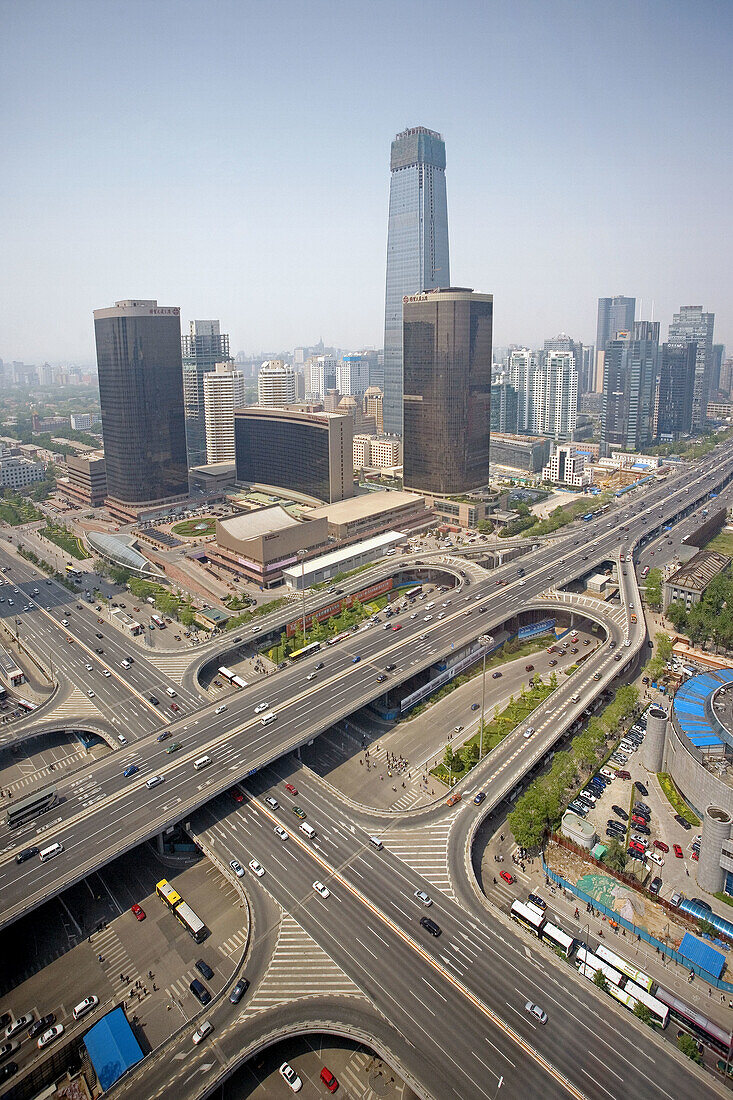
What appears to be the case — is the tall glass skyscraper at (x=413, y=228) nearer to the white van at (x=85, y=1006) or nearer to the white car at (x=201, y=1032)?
the white van at (x=85, y=1006)

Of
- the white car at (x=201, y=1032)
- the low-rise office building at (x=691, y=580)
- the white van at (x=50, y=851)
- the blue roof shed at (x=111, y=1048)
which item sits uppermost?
the low-rise office building at (x=691, y=580)

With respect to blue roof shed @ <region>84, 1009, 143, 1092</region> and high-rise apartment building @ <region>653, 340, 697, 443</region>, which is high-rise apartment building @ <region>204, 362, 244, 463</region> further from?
blue roof shed @ <region>84, 1009, 143, 1092</region>

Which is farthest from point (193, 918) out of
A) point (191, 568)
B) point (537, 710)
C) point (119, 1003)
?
point (191, 568)

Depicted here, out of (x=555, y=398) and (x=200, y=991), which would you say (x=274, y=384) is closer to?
(x=555, y=398)

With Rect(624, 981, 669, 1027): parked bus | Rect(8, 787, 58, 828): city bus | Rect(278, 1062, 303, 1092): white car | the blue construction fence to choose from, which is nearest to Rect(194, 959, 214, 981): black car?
Rect(278, 1062, 303, 1092): white car

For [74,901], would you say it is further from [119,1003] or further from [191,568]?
[191,568]

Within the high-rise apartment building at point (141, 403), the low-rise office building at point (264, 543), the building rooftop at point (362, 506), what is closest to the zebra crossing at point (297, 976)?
the low-rise office building at point (264, 543)

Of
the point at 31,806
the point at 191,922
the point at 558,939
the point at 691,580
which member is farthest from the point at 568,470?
the point at 191,922
